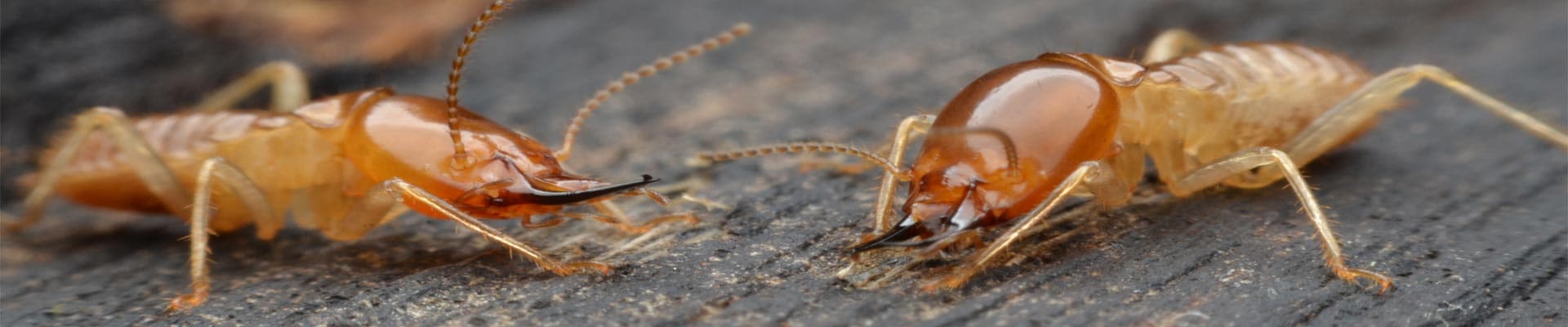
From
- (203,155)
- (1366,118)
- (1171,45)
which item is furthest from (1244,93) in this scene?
(203,155)

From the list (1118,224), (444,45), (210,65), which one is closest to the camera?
(1118,224)

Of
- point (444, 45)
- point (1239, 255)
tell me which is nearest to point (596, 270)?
point (1239, 255)

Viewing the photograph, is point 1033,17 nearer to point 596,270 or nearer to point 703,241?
point 703,241

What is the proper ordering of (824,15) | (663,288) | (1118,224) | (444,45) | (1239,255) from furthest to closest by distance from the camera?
(824,15) → (444,45) → (1118,224) → (1239,255) → (663,288)

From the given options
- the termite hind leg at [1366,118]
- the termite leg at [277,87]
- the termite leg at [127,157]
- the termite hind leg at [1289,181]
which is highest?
the termite leg at [277,87]

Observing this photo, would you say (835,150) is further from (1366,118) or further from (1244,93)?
(1366,118)

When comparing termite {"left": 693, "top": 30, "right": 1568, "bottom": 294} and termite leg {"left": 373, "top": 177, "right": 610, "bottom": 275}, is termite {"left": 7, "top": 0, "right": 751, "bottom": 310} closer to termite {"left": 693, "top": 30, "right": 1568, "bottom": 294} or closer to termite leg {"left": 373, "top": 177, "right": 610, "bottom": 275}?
termite leg {"left": 373, "top": 177, "right": 610, "bottom": 275}

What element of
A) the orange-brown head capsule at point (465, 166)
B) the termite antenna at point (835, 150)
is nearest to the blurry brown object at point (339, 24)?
the orange-brown head capsule at point (465, 166)

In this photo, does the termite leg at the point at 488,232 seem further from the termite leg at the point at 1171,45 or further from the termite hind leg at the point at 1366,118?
the termite leg at the point at 1171,45
